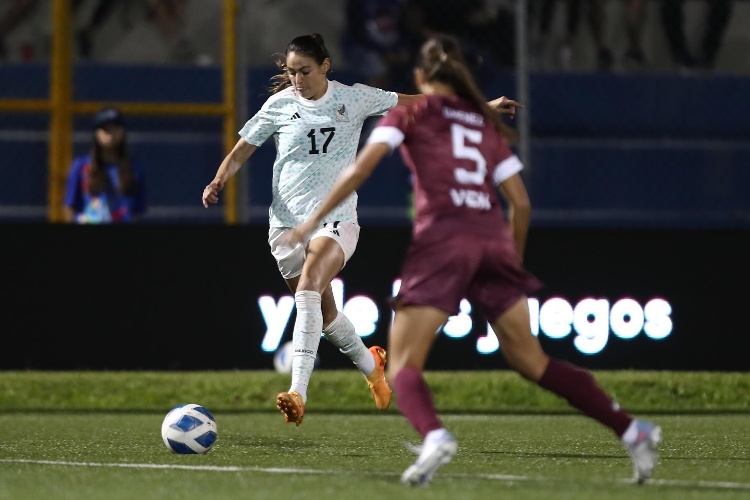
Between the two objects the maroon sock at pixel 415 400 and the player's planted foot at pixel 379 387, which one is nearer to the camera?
the maroon sock at pixel 415 400

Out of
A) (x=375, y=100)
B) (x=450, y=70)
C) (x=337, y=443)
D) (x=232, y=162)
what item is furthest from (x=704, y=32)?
(x=450, y=70)

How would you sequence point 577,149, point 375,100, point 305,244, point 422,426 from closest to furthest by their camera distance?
point 422,426 < point 305,244 < point 375,100 < point 577,149

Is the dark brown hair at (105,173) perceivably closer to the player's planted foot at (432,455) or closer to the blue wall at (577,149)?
the blue wall at (577,149)

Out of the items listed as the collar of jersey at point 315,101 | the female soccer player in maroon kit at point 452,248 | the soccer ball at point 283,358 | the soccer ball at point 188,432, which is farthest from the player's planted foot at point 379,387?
the female soccer player in maroon kit at point 452,248

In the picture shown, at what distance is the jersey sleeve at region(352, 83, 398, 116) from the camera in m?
8.43

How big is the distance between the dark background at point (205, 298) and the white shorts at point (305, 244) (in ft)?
8.60

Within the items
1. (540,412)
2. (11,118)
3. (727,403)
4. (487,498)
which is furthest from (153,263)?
(487,498)

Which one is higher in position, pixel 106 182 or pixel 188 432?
pixel 106 182

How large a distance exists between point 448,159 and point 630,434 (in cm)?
122

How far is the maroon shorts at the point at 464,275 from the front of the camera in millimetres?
5613

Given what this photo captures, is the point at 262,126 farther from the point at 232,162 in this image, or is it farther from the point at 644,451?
the point at 644,451

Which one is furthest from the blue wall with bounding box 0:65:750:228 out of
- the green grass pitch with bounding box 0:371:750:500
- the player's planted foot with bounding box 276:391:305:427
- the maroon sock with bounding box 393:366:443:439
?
the maroon sock with bounding box 393:366:443:439

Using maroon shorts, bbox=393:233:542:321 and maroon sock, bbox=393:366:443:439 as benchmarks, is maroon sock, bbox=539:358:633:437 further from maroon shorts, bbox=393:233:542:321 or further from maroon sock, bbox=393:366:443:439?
maroon sock, bbox=393:366:443:439

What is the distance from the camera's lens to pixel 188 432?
700 cm
